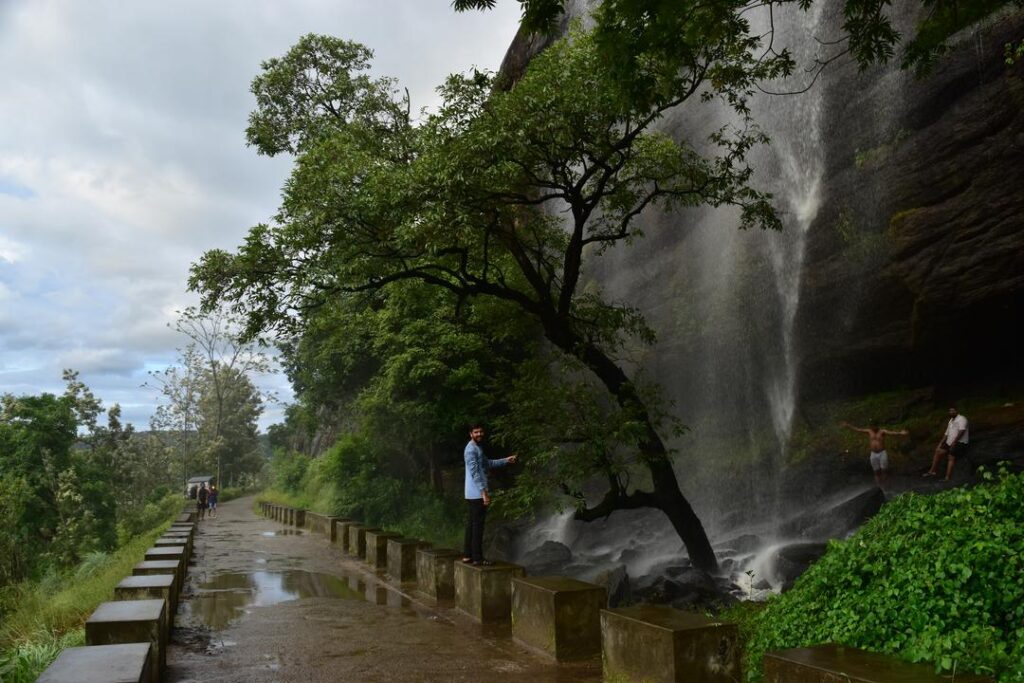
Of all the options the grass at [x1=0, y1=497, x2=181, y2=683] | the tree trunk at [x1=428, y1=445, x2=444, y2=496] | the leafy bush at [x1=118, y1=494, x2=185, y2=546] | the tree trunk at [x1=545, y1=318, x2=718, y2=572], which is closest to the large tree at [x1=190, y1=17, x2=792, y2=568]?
the tree trunk at [x1=545, y1=318, x2=718, y2=572]

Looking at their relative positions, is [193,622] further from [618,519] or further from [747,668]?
[618,519]

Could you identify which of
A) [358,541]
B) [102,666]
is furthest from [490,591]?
[358,541]

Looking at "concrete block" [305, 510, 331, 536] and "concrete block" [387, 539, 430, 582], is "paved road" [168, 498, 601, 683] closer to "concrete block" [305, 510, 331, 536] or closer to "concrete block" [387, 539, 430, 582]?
"concrete block" [387, 539, 430, 582]

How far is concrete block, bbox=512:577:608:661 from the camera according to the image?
21.5 feet

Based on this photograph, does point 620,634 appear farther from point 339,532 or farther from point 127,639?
point 339,532

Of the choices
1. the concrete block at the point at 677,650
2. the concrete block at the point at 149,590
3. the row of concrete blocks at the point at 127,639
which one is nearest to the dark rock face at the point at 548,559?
the row of concrete blocks at the point at 127,639

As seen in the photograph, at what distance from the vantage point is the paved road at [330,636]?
6.32m

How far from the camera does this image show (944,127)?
61.8ft

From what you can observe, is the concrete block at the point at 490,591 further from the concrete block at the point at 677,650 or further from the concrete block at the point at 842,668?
the concrete block at the point at 842,668

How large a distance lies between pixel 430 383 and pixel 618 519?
6924mm

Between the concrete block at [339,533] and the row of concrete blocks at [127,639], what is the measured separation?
294 inches

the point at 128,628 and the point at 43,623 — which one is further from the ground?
the point at 128,628

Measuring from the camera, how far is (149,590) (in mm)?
7676

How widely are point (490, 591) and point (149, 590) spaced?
3339 mm
